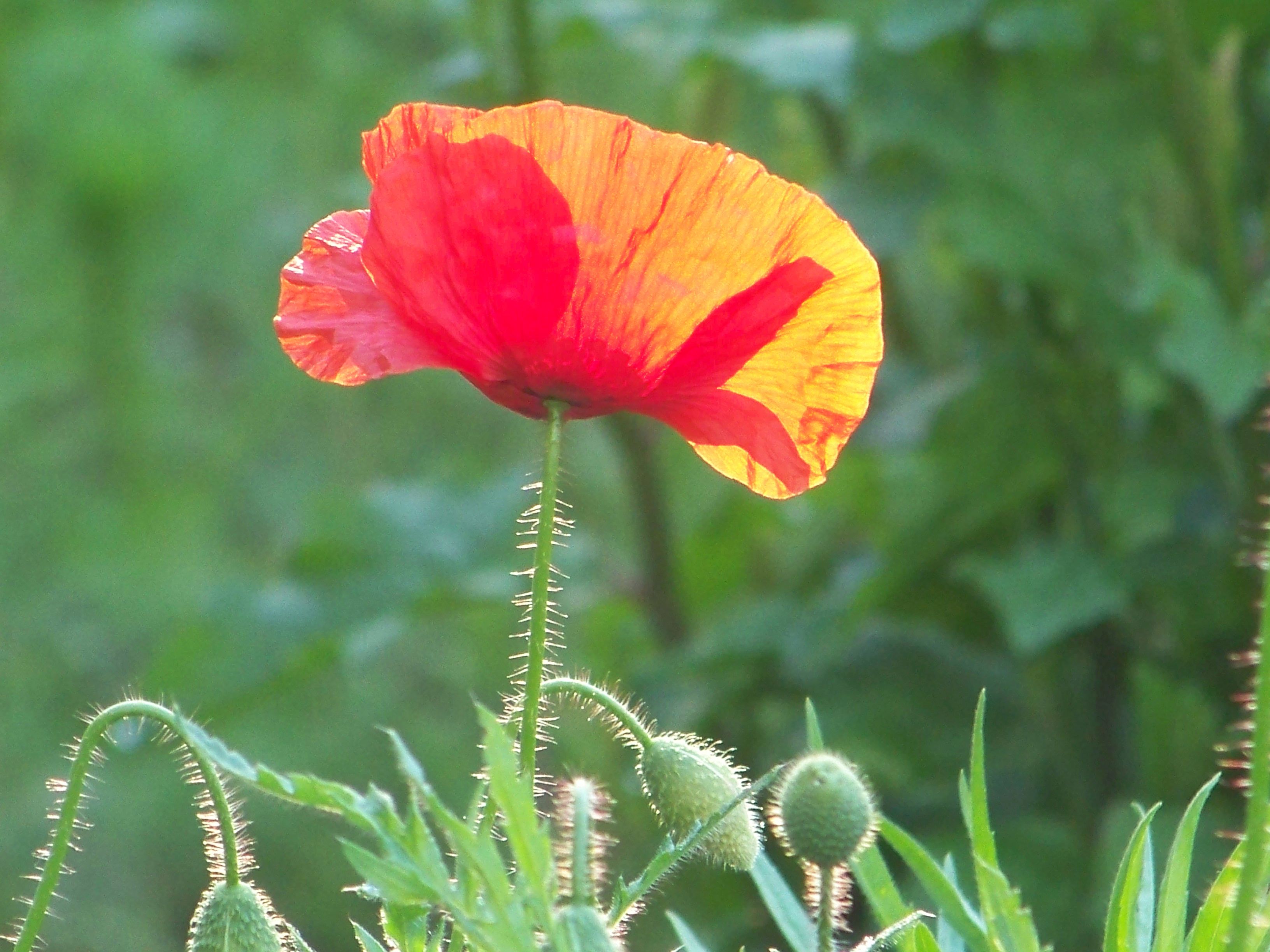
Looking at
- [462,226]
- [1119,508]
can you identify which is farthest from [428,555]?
[462,226]

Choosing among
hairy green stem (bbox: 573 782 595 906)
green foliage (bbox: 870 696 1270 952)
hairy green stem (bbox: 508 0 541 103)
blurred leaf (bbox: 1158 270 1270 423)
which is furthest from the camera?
hairy green stem (bbox: 508 0 541 103)

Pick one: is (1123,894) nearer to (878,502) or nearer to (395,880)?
(395,880)

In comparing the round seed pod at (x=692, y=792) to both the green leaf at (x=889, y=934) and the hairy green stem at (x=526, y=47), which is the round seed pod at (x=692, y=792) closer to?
the green leaf at (x=889, y=934)

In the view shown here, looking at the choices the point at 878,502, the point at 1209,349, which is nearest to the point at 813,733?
the point at 1209,349

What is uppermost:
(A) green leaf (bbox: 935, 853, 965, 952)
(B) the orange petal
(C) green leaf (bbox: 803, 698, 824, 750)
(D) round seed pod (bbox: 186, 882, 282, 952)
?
(B) the orange petal

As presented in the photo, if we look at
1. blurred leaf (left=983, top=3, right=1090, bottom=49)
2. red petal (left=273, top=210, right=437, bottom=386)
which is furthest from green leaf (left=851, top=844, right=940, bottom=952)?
blurred leaf (left=983, top=3, right=1090, bottom=49)

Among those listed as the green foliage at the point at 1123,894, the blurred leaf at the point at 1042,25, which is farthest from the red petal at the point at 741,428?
the blurred leaf at the point at 1042,25

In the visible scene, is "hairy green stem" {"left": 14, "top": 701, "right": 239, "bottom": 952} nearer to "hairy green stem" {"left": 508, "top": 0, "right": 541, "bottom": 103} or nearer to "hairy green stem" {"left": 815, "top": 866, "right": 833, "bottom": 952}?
"hairy green stem" {"left": 815, "top": 866, "right": 833, "bottom": 952}

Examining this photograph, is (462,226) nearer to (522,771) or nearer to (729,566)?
(522,771)
